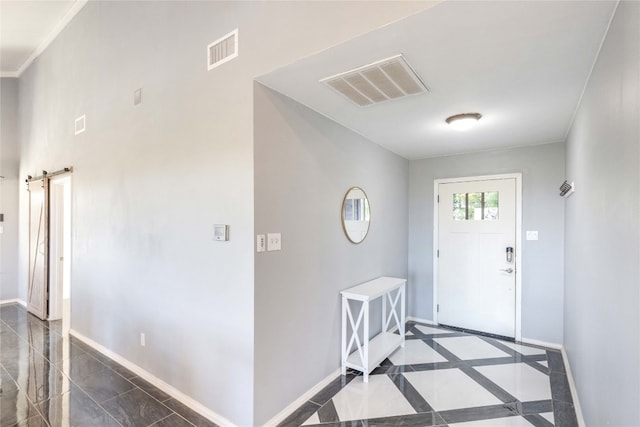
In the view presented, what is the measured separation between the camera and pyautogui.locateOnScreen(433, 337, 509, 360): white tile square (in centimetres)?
331

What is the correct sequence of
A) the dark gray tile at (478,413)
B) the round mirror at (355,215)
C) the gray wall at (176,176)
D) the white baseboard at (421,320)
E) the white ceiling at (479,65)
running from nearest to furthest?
the white ceiling at (479,65) < the gray wall at (176,176) < the dark gray tile at (478,413) < the round mirror at (355,215) < the white baseboard at (421,320)

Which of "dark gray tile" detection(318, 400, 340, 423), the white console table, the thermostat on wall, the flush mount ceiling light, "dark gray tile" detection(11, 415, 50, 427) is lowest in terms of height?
"dark gray tile" detection(11, 415, 50, 427)

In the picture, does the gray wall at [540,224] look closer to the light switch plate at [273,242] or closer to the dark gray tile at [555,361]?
the dark gray tile at [555,361]

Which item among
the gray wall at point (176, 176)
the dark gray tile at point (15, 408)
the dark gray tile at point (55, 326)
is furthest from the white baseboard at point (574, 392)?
the dark gray tile at point (55, 326)

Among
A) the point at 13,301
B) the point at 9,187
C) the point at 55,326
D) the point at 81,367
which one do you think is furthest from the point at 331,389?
the point at 9,187

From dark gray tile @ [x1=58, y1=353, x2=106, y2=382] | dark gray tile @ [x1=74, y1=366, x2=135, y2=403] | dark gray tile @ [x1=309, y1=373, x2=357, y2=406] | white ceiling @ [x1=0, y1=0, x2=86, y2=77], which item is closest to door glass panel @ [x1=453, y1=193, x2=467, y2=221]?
dark gray tile @ [x1=309, y1=373, x2=357, y2=406]

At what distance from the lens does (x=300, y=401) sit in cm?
243

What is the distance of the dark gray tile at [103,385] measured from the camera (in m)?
2.56

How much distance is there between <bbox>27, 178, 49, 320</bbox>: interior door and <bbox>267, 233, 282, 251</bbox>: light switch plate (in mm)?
4195

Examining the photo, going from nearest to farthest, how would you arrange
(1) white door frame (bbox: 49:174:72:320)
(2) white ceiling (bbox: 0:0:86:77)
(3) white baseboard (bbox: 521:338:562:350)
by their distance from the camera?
(3) white baseboard (bbox: 521:338:562:350), (2) white ceiling (bbox: 0:0:86:77), (1) white door frame (bbox: 49:174:72:320)

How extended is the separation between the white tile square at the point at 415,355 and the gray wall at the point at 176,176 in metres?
1.26

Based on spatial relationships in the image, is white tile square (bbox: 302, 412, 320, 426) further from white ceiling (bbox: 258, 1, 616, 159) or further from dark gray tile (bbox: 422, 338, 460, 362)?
white ceiling (bbox: 258, 1, 616, 159)

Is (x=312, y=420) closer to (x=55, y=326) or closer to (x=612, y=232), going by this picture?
(x=612, y=232)

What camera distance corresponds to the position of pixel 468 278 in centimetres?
Answer: 407
